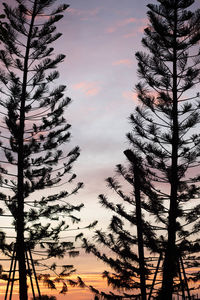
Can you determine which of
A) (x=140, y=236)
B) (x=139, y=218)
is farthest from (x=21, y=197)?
(x=140, y=236)

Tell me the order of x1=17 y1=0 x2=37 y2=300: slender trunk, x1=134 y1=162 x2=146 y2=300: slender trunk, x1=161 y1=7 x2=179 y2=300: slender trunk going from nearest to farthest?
x1=161 y1=7 x2=179 y2=300: slender trunk < x1=134 y1=162 x2=146 y2=300: slender trunk < x1=17 y1=0 x2=37 y2=300: slender trunk

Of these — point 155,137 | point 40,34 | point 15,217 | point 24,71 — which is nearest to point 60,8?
point 40,34

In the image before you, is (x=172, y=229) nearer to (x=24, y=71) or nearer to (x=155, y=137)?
(x=155, y=137)

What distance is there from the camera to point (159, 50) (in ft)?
44.6

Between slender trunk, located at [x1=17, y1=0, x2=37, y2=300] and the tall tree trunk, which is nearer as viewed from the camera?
the tall tree trunk

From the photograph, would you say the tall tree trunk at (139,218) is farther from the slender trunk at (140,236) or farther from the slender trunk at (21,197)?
the slender trunk at (21,197)

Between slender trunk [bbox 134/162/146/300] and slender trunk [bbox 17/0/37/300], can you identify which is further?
slender trunk [bbox 17/0/37/300]

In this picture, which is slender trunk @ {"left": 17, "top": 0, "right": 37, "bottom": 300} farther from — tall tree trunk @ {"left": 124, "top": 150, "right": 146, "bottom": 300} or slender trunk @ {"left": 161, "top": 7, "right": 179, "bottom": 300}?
slender trunk @ {"left": 161, "top": 7, "right": 179, "bottom": 300}

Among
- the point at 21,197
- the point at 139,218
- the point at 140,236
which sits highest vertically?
the point at 21,197

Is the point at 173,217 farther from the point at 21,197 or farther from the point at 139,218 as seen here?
the point at 21,197

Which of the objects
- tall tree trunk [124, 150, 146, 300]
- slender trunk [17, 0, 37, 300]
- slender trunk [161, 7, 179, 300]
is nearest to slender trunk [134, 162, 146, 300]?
tall tree trunk [124, 150, 146, 300]

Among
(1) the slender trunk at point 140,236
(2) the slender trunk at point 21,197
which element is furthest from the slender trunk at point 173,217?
(2) the slender trunk at point 21,197

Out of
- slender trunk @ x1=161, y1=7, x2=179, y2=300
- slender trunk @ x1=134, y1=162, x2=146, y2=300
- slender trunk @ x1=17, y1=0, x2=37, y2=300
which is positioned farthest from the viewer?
slender trunk @ x1=17, y1=0, x2=37, y2=300

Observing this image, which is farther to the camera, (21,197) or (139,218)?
(21,197)
